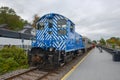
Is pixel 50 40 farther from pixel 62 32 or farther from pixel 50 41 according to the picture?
pixel 62 32

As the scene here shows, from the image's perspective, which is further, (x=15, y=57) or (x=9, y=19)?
(x=9, y=19)

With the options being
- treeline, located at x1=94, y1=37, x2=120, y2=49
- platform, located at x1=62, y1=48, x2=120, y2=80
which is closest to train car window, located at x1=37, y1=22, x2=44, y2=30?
platform, located at x1=62, y1=48, x2=120, y2=80

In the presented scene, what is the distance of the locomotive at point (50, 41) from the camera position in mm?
15391

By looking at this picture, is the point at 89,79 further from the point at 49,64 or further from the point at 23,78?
the point at 49,64

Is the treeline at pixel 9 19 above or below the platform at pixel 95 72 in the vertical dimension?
above

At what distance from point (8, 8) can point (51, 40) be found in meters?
96.0

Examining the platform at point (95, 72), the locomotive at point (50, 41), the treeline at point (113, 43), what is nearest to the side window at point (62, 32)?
the locomotive at point (50, 41)

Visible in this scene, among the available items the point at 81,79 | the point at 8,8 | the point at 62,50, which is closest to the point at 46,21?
the point at 62,50

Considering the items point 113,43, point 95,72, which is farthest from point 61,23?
point 113,43

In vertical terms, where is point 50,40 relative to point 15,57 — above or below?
above

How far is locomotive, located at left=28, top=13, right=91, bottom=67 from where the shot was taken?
1539 cm

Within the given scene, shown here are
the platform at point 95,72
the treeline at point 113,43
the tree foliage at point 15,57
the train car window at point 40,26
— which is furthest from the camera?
the treeline at point 113,43

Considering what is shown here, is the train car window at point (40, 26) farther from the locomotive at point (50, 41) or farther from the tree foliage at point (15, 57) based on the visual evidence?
the tree foliage at point (15, 57)

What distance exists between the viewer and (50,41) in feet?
53.6
